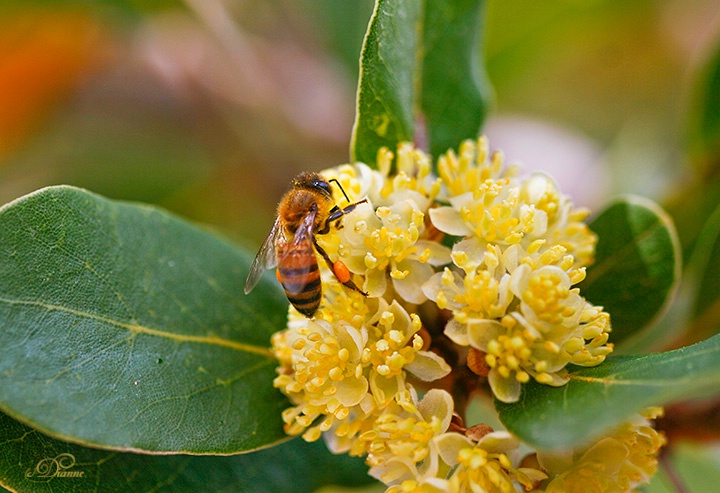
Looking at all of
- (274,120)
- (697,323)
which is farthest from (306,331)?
(274,120)

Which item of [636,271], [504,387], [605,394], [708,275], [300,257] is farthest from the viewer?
[708,275]

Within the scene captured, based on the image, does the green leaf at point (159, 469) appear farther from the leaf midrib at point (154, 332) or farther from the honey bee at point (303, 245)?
the honey bee at point (303, 245)

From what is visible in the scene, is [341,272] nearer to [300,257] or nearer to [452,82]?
[300,257]

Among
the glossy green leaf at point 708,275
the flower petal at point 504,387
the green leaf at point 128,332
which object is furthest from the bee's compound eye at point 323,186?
the glossy green leaf at point 708,275

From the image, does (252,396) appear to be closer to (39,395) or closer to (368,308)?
(368,308)

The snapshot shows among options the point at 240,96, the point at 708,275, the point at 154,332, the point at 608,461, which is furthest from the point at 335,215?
the point at 240,96
